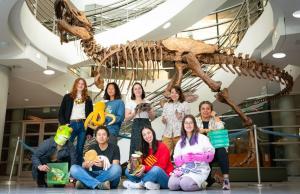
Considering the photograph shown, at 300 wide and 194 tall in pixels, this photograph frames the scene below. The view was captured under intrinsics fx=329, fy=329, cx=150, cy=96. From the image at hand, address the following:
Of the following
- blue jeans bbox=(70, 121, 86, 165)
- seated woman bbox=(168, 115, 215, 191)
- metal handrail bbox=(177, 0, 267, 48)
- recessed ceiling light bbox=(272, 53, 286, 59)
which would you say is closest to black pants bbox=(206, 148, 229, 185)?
seated woman bbox=(168, 115, 215, 191)

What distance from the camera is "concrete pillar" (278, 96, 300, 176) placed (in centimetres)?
1188

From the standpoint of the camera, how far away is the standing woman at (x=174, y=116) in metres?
5.71

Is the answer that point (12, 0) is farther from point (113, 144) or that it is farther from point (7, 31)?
point (113, 144)

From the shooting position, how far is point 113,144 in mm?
5195

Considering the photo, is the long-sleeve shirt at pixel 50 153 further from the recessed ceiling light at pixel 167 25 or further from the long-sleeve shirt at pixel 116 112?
the recessed ceiling light at pixel 167 25

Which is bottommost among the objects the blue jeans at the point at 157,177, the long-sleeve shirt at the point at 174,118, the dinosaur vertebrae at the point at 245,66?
the blue jeans at the point at 157,177

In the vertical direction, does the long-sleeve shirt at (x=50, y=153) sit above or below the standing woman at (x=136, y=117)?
below

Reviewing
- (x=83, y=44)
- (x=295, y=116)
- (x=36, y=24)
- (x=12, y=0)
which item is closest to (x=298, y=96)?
(x=295, y=116)

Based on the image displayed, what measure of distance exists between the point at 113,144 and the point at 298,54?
18.8 ft

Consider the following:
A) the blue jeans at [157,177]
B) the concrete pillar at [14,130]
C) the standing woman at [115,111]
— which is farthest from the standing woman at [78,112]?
the concrete pillar at [14,130]

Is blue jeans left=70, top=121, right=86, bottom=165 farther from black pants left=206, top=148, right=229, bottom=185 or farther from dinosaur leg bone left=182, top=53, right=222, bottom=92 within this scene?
dinosaur leg bone left=182, top=53, right=222, bottom=92

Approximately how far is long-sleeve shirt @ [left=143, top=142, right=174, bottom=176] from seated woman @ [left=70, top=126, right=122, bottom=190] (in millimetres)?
432

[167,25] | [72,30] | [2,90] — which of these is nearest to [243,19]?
[167,25]

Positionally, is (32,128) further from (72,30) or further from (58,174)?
(58,174)
